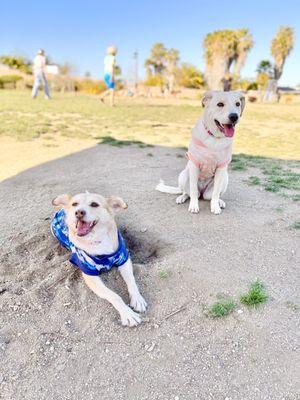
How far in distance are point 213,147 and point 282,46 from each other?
44.9 m

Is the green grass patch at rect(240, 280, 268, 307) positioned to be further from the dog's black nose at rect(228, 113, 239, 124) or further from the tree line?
the tree line

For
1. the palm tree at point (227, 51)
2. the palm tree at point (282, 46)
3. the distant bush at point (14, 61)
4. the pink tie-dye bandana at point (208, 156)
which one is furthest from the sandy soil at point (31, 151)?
the distant bush at point (14, 61)

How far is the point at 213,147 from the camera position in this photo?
3.60 metres

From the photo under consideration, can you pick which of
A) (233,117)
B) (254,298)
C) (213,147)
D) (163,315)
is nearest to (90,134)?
(213,147)

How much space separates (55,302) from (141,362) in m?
0.86

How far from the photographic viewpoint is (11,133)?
8.20m

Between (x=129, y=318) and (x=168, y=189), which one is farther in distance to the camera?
(x=168, y=189)

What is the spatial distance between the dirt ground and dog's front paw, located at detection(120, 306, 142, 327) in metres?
0.05

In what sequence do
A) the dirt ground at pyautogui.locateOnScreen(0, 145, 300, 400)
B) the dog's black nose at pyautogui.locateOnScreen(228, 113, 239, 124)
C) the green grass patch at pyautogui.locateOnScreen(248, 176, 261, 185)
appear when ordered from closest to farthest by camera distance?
the dirt ground at pyautogui.locateOnScreen(0, 145, 300, 400), the dog's black nose at pyautogui.locateOnScreen(228, 113, 239, 124), the green grass patch at pyautogui.locateOnScreen(248, 176, 261, 185)

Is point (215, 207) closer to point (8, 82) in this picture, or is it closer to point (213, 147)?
point (213, 147)

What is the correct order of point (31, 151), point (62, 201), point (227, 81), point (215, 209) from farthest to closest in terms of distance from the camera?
point (227, 81)
point (31, 151)
point (215, 209)
point (62, 201)

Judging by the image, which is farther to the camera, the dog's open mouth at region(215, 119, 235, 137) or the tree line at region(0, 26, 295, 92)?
the tree line at region(0, 26, 295, 92)

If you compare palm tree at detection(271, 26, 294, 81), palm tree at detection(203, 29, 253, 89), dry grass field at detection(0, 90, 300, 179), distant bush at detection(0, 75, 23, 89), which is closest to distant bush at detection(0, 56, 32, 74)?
distant bush at detection(0, 75, 23, 89)

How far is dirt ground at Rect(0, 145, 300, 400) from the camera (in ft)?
7.04
